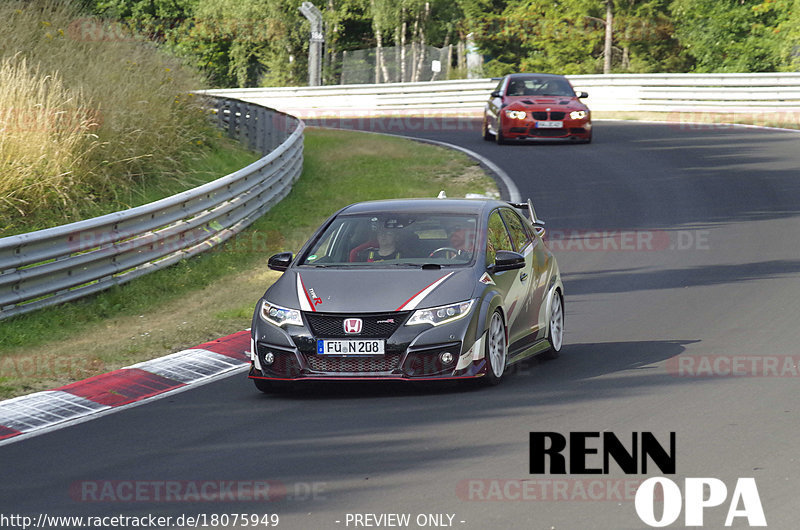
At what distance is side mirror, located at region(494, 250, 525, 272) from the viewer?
9688 mm

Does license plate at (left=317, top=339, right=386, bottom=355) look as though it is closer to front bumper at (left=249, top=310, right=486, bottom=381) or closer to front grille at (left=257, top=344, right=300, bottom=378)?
front bumper at (left=249, top=310, right=486, bottom=381)

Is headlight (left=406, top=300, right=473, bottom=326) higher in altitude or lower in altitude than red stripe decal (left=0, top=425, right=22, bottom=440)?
higher

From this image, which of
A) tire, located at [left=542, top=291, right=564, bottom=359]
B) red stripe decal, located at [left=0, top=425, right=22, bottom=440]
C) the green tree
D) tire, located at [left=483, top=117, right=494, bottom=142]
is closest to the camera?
red stripe decal, located at [left=0, top=425, right=22, bottom=440]

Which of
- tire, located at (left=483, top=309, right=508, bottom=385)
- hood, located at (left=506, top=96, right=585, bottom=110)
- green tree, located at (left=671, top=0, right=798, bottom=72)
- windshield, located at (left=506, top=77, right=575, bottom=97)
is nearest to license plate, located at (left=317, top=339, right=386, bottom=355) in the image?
tire, located at (left=483, top=309, right=508, bottom=385)

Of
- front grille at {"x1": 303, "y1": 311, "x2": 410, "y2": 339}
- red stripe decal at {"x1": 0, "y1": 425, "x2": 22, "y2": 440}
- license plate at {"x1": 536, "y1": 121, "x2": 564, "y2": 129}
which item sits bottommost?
license plate at {"x1": 536, "y1": 121, "x2": 564, "y2": 129}

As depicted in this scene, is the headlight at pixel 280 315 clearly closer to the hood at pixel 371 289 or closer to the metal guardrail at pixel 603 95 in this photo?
the hood at pixel 371 289

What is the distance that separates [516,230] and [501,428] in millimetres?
3386

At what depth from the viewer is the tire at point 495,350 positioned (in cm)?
927

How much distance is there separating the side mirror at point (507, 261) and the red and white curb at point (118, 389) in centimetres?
248

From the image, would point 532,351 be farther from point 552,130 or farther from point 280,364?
point 552,130

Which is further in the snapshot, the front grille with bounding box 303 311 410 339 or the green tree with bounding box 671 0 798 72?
the green tree with bounding box 671 0 798 72

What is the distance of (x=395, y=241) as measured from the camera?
10.1m

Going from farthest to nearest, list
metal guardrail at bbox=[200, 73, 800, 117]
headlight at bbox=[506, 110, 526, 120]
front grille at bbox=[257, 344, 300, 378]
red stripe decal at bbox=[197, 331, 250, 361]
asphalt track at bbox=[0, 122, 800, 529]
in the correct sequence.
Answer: metal guardrail at bbox=[200, 73, 800, 117] → headlight at bbox=[506, 110, 526, 120] → red stripe decal at bbox=[197, 331, 250, 361] → front grille at bbox=[257, 344, 300, 378] → asphalt track at bbox=[0, 122, 800, 529]

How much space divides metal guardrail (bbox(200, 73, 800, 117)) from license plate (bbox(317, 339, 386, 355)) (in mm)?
22095
